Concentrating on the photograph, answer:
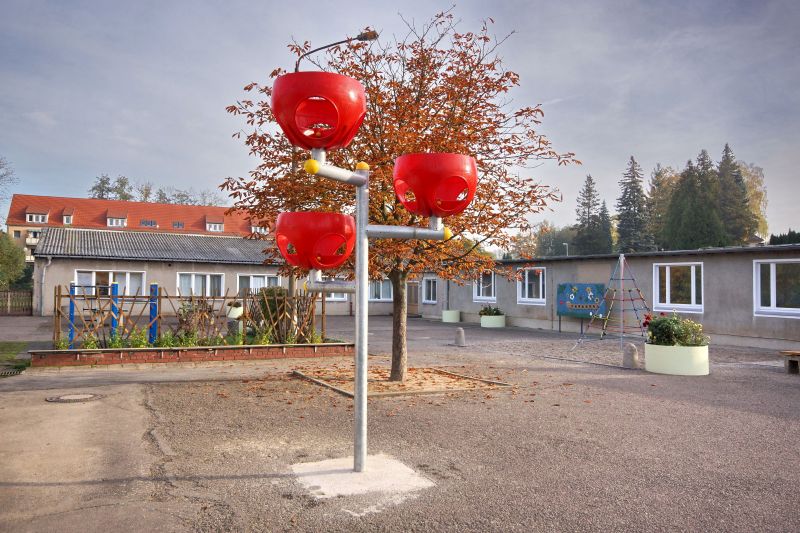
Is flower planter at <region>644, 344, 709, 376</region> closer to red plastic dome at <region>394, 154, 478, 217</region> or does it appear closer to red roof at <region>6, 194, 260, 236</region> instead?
red plastic dome at <region>394, 154, 478, 217</region>

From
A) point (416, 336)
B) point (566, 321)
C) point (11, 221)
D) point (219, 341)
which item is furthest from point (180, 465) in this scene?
point (11, 221)

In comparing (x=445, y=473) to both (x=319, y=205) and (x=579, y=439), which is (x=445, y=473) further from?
(x=319, y=205)

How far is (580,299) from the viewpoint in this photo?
23906 millimetres

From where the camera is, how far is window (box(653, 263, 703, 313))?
20.9 m

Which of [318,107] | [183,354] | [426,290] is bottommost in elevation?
[183,354]

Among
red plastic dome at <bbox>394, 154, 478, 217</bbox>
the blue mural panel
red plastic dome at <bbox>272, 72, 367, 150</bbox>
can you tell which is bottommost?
the blue mural panel

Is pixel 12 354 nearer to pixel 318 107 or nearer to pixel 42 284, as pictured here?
pixel 318 107

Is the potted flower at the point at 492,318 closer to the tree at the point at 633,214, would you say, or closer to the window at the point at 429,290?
the window at the point at 429,290

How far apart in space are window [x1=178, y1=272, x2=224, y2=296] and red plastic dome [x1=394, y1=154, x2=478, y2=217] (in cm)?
2955

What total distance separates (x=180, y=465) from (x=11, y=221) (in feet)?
272

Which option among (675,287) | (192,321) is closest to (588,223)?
(675,287)

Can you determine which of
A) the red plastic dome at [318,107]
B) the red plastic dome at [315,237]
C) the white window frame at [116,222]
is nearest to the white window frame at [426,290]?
the red plastic dome at [315,237]

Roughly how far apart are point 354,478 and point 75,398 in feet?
19.6

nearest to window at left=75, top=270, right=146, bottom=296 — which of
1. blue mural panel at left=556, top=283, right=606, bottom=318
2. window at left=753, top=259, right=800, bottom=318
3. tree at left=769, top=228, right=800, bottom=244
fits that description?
blue mural panel at left=556, top=283, right=606, bottom=318
